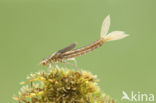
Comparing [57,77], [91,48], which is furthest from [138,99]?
[57,77]

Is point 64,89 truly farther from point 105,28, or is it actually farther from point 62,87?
point 105,28

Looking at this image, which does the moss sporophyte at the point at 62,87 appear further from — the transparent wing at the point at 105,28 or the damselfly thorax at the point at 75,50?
the transparent wing at the point at 105,28

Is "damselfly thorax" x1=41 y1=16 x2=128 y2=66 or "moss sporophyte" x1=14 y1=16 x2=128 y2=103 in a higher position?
Result: "damselfly thorax" x1=41 y1=16 x2=128 y2=66

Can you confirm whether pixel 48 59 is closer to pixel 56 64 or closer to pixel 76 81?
pixel 56 64

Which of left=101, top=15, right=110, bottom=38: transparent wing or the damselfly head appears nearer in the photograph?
the damselfly head

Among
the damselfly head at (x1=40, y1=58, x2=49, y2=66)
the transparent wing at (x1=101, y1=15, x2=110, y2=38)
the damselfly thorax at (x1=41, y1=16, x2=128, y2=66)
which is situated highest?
the transparent wing at (x1=101, y1=15, x2=110, y2=38)

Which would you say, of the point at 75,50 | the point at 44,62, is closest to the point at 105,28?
the point at 75,50

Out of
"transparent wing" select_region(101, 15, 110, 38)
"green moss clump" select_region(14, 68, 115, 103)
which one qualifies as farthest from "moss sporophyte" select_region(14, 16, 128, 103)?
"transparent wing" select_region(101, 15, 110, 38)

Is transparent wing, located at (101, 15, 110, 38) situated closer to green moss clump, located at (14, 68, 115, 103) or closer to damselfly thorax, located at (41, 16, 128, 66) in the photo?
damselfly thorax, located at (41, 16, 128, 66)
